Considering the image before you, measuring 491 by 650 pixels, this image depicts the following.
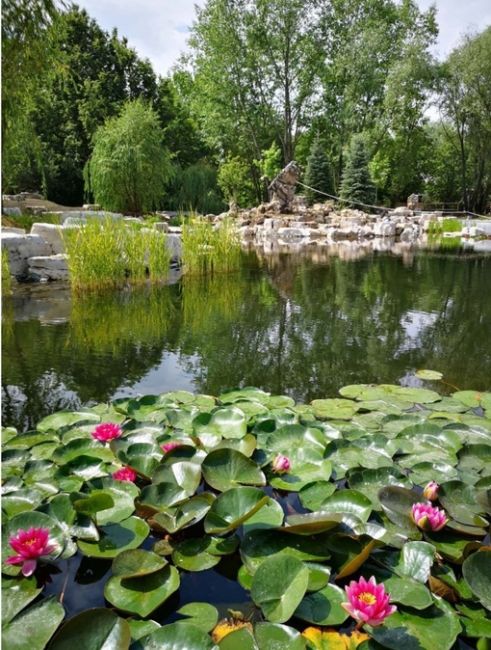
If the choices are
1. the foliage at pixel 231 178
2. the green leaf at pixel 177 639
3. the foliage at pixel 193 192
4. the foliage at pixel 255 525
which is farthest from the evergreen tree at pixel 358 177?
the green leaf at pixel 177 639

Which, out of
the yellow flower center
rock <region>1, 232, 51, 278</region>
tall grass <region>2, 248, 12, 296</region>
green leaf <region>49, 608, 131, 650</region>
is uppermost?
rock <region>1, 232, 51, 278</region>

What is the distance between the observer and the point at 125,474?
1.35 m

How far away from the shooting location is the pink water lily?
1.34 m

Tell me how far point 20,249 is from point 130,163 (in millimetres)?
6760

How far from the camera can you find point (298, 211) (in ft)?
51.0

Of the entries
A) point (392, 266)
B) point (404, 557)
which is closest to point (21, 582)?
point (404, 557)

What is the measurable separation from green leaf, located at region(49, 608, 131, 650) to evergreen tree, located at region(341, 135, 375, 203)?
1800cm

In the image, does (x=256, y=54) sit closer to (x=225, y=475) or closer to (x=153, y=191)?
(x=153, y=191)

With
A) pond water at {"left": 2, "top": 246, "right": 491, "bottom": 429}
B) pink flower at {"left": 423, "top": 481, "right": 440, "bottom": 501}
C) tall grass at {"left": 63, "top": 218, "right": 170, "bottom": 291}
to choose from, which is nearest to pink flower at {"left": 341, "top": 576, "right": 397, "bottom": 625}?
pink flower at {"left": 423, "top": 481, "right": 440, "bottom": 501}

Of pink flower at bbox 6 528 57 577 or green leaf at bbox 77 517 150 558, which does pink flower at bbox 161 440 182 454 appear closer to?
green leaf at bbox 77 517 150 558

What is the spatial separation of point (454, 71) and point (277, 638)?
71.5ft

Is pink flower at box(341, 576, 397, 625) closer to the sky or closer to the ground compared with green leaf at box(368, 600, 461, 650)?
closer to the sky

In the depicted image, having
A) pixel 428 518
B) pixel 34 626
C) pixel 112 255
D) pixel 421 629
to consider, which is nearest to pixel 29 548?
pixel 34 626

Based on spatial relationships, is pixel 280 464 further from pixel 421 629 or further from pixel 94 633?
pixel 94 633
